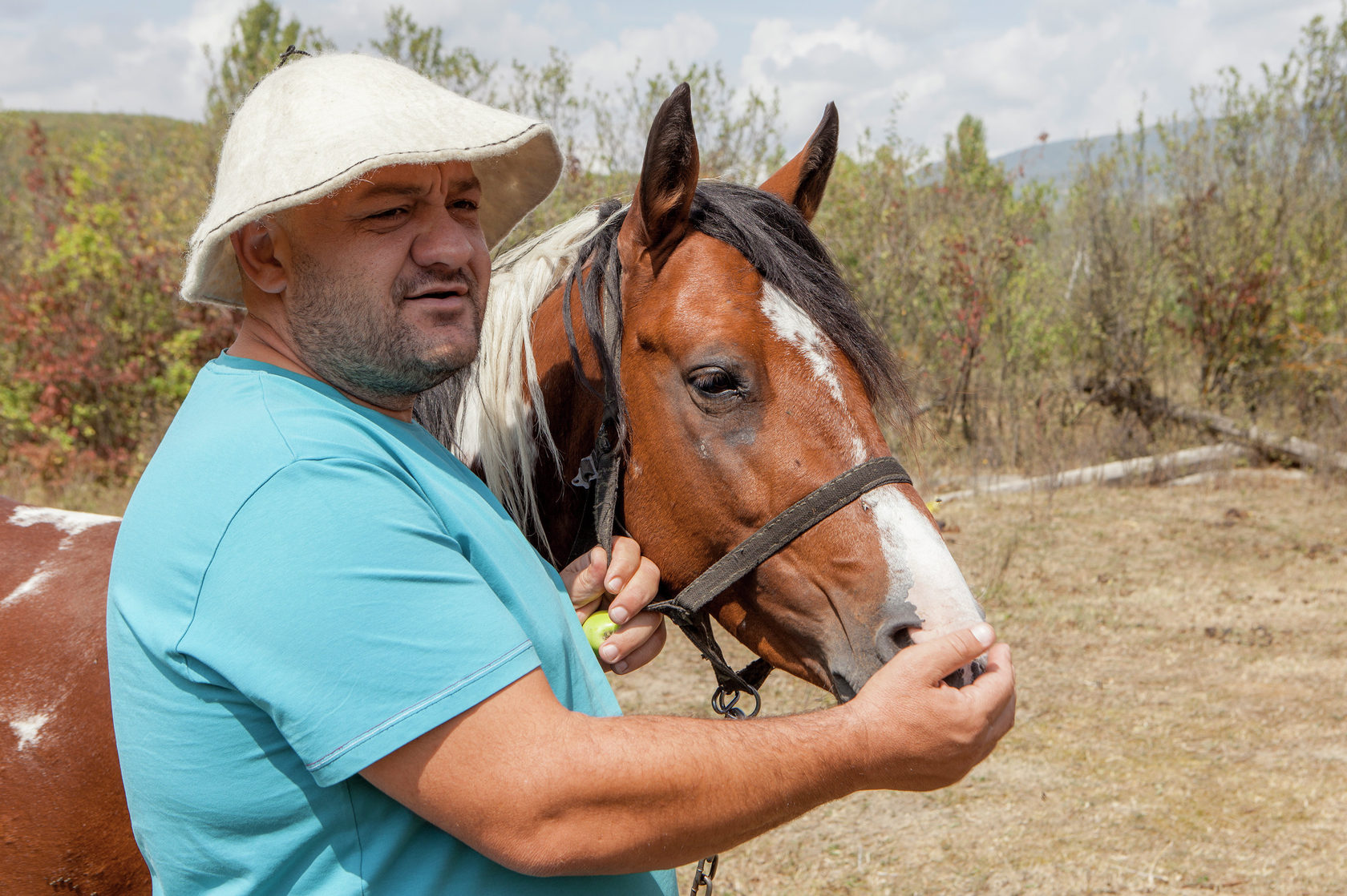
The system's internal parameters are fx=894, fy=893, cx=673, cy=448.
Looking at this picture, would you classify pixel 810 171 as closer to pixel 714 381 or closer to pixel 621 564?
pixel 714 381

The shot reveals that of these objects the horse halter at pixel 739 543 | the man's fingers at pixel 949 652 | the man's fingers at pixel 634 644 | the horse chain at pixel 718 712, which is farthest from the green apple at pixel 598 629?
the man's fingers at pixel 949 652

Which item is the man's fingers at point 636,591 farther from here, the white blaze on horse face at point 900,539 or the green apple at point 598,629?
the white blaze on horse face at point 900,539

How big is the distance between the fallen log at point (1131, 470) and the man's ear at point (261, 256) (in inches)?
341

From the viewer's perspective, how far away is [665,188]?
1.81 meters

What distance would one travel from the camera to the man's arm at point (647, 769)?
988 millimetres

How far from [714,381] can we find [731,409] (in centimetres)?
6

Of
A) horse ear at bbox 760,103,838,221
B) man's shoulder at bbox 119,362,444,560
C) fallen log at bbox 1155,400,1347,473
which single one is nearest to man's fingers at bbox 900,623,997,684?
man's shoulder at bbox 119,362,444,560

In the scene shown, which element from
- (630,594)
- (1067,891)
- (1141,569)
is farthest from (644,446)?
(1141,569)

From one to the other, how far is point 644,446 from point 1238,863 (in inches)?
136

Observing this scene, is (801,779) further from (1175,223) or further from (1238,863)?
(1175,223)

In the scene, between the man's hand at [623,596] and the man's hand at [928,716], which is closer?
the man's hand at [928,716]

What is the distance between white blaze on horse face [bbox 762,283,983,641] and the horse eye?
0.42 feet

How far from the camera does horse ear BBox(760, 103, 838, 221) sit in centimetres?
213

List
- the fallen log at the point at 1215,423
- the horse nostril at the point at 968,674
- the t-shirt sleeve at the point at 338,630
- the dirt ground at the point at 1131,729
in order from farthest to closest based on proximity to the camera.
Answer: the fallen log at the point at 1215,423, the dirt ground at the point at 1131,729, the horse nostril at the point at 968,674, the t-shirt sleeve at the point at 338,630
